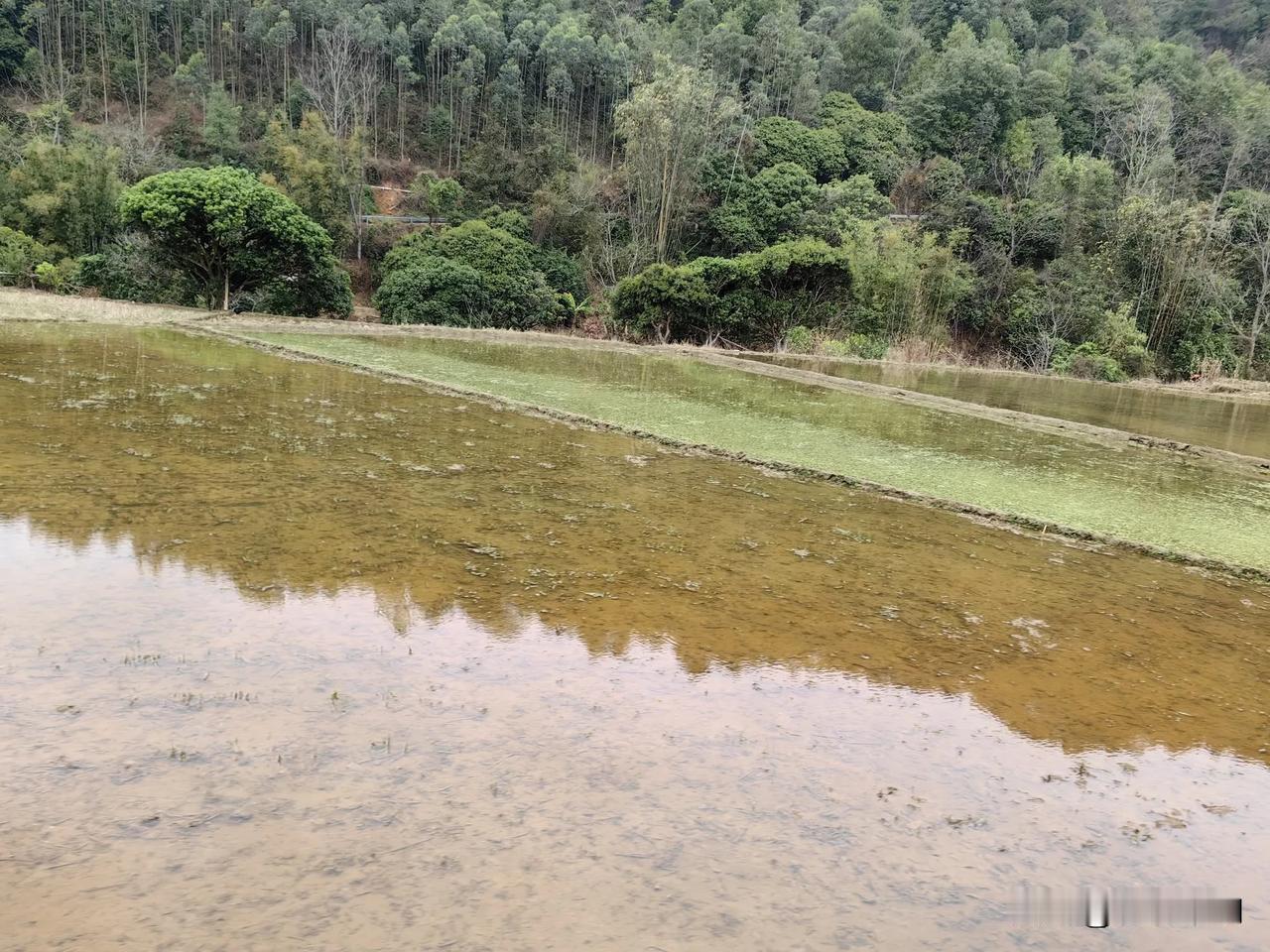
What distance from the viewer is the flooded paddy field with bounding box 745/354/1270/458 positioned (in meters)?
13.1

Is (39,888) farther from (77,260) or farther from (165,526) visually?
(77,260)

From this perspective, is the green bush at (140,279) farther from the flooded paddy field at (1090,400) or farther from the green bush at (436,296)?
the flooded paddy field at (1090,400)

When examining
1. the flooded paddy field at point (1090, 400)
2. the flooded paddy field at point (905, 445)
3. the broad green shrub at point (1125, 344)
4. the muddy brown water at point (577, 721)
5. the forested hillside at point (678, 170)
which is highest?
the forested hillside at point (678, 170)

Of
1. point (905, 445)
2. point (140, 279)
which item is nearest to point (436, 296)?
point (140, 279)

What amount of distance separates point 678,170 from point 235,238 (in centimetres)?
1527

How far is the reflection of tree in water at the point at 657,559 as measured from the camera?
3799 mm

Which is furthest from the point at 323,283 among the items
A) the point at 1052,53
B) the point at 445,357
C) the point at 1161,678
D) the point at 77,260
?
the point at 1052,53

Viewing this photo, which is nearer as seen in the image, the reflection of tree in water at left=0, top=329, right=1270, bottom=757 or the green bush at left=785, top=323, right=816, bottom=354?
the reflection of tree in water at left=0, top=329, right=1270, bottom=757

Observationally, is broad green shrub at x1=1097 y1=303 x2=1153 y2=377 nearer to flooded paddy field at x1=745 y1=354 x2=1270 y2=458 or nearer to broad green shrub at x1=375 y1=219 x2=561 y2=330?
flooded paddy field at x1=745 y1=354 x2=1270 y2=458

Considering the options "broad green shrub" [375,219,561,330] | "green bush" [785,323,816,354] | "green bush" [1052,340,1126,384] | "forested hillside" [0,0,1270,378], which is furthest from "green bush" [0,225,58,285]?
"green bush" [1052,340,1126,384]

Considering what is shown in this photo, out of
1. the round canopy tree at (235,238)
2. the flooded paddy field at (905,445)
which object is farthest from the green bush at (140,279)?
the flooded paddy field at (905,445)

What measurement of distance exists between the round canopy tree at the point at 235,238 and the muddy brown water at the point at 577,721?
16096 mm

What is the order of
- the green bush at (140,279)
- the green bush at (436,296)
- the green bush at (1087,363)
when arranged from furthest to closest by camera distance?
the green bush at (1087,363)
the green bush at (436,296)
the green bush at (140,279)

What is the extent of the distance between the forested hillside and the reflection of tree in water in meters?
16.0
